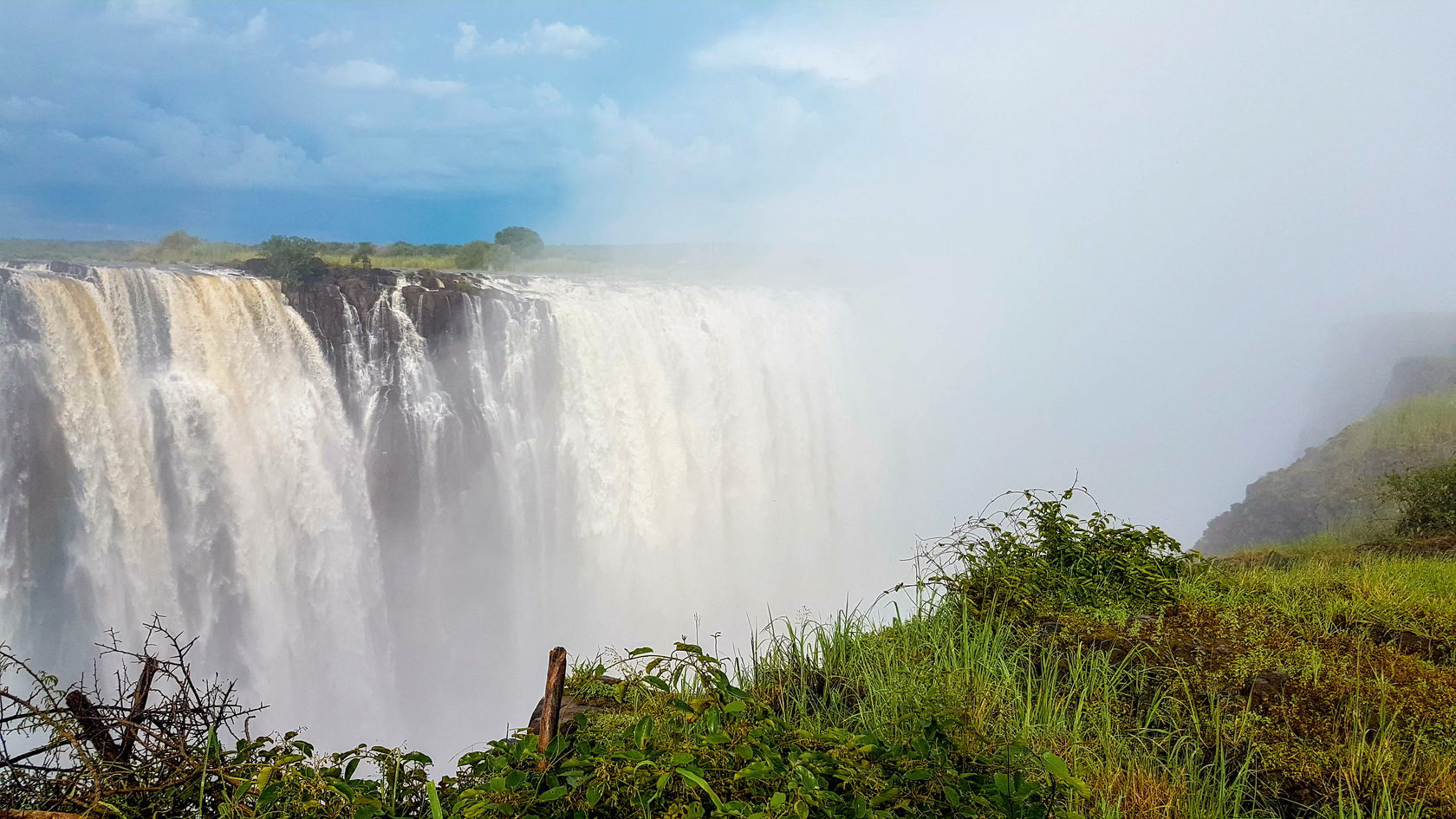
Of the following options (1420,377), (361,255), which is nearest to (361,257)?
(361,255)

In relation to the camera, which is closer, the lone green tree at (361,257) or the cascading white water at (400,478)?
the cascading white water at (400,478)

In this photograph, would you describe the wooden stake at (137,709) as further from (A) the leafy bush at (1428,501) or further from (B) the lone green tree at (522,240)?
(B) the lone green tree at (522,240)

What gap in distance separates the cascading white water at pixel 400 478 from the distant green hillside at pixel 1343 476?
28.5ft

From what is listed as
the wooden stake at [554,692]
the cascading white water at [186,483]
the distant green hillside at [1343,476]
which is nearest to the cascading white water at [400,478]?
the cascading white water at [186,483]

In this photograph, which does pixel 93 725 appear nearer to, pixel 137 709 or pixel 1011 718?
pixel 137 709

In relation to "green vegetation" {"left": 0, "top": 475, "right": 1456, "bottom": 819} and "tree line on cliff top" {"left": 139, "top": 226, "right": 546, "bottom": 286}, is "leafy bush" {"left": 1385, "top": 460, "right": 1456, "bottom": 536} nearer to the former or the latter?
"green vegetation" {"left": 0, "top": 475, "right": 1456, "bottom": 819}

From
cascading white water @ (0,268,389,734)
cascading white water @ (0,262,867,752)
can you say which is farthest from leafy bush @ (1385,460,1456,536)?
cascading white water @ (0,268,389,734)

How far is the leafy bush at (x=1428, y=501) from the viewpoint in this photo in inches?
277

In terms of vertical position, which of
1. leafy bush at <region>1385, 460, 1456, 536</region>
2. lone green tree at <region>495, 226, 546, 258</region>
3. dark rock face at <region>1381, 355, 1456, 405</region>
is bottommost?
leafy bush at <region>1385, 460, 1456, 536</region>

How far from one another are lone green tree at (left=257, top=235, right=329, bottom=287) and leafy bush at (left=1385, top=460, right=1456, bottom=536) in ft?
46.5

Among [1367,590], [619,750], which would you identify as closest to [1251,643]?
[1367,590]

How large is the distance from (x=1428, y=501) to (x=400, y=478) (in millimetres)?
13306

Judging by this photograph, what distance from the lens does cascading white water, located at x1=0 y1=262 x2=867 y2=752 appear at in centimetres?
1021

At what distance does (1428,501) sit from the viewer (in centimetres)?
722
